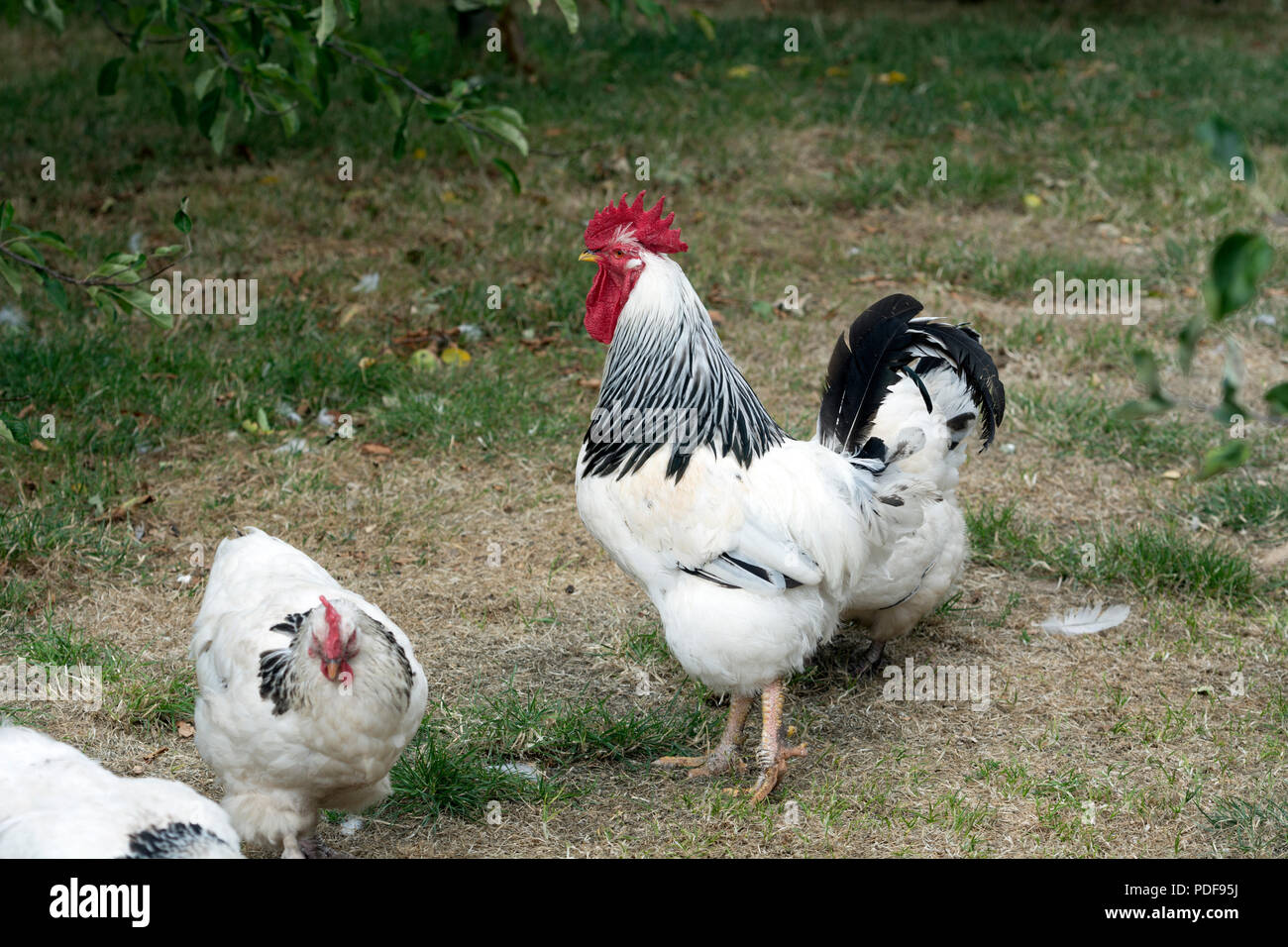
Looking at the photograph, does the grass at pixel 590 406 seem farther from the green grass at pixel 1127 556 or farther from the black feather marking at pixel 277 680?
the black feather marking at pixel 277 680

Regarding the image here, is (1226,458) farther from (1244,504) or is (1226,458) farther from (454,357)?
(454,357)

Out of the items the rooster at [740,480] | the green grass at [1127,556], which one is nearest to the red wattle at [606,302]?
the rooster at [740,480]

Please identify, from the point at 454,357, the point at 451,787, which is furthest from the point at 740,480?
the point at 454,357

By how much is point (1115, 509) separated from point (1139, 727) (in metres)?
1.67

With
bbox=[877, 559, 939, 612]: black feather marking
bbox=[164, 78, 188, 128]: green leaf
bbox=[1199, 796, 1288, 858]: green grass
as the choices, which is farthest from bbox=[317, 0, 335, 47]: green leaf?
bbox=[1199, 796, 1288, 858]: green grass

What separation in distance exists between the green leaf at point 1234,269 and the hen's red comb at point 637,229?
259 cm

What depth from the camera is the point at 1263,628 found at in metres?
4.75

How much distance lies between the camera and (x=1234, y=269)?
4.81 feet

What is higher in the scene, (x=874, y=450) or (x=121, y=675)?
(x=874, y=450)

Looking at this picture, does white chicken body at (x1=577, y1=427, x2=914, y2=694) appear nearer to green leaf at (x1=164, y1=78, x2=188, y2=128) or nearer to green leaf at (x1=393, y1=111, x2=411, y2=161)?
green leaf at (x1=393, y1=111, x2=411, y2=161)

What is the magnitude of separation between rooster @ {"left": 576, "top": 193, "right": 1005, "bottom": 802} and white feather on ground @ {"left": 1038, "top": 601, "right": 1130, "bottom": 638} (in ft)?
2.79

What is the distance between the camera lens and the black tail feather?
13.5 ft

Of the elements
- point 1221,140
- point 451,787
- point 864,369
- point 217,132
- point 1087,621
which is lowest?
point 451,787

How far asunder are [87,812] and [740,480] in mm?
2052
